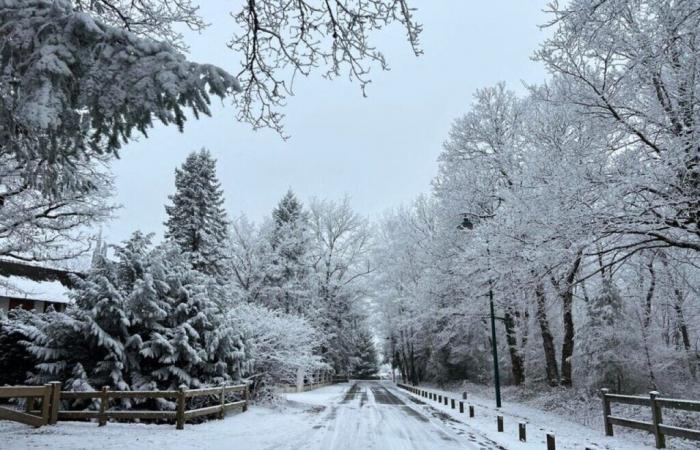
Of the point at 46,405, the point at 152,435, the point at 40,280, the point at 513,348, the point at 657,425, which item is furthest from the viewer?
the point at 40,280

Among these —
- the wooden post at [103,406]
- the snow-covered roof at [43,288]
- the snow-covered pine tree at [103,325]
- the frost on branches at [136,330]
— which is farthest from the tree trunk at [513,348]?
the snow-covered roof at [43,288]

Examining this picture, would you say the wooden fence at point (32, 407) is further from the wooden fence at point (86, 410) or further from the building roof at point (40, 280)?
the building roof at point (40, 280)

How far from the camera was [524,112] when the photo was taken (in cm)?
2273

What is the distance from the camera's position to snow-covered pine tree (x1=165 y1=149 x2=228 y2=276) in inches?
1072

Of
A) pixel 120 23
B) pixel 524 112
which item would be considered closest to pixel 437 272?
pixel 524 112

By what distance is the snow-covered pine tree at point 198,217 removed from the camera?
27.2 m

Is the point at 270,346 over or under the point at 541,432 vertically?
over

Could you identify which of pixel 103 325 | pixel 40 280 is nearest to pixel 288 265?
pixel 40 280

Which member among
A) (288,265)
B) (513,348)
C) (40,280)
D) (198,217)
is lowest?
(513,348)

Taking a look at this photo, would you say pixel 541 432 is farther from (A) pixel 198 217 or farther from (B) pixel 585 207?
(A) pixel 198 217

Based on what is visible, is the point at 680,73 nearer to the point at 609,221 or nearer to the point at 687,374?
the point at 609,221

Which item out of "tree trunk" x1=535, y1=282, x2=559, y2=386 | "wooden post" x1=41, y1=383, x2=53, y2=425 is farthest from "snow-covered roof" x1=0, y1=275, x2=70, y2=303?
"tree trunk" x1=535, y1=282, x2=559, y2=386

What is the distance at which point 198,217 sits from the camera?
90.6 feet

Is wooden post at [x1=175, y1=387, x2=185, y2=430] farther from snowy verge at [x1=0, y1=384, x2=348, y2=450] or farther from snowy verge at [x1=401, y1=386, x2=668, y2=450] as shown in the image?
snowy verge at [x1=401, y1=386, x2=668, y2=450]
